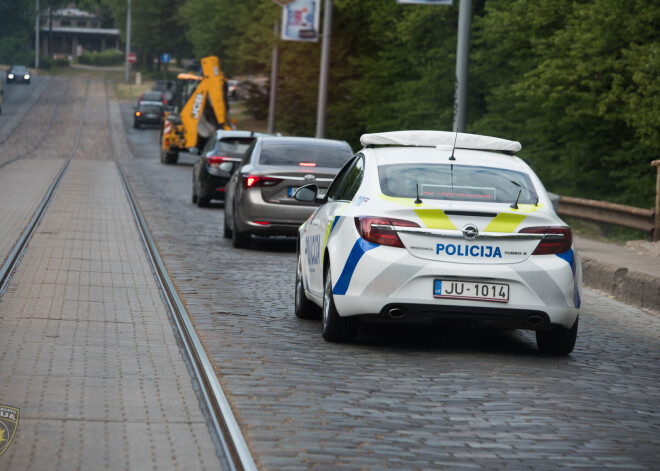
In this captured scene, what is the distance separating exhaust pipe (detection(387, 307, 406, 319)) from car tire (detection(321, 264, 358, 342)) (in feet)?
1.47

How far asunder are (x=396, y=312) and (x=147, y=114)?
196 feet

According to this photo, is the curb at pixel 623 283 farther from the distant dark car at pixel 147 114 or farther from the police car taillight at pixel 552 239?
the distant dark car at pixel 147 114

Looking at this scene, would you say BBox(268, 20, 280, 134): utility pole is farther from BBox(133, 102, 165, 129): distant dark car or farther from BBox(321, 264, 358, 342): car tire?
BBox(321, 264, 358, 342): car tire

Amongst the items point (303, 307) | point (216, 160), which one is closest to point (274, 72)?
point (216, 160)

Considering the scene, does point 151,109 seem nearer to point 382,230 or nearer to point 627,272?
point 627,272

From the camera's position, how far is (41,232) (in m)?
16.2

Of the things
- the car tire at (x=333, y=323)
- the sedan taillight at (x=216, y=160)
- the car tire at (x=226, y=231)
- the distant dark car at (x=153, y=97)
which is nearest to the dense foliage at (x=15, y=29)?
the distant dark car at (x=153, y=97)

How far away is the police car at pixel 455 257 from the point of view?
805 centimetres

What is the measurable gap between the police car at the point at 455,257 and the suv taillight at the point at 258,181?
279 inches

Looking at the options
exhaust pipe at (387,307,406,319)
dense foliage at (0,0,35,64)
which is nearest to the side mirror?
exhaust pipe at (387,307,406,319)

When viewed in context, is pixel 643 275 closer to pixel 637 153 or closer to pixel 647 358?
pixel 647 358

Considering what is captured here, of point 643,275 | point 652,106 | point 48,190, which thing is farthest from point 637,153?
point 643,275

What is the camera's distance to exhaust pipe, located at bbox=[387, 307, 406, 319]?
816 centimetres

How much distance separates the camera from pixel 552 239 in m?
8.21
